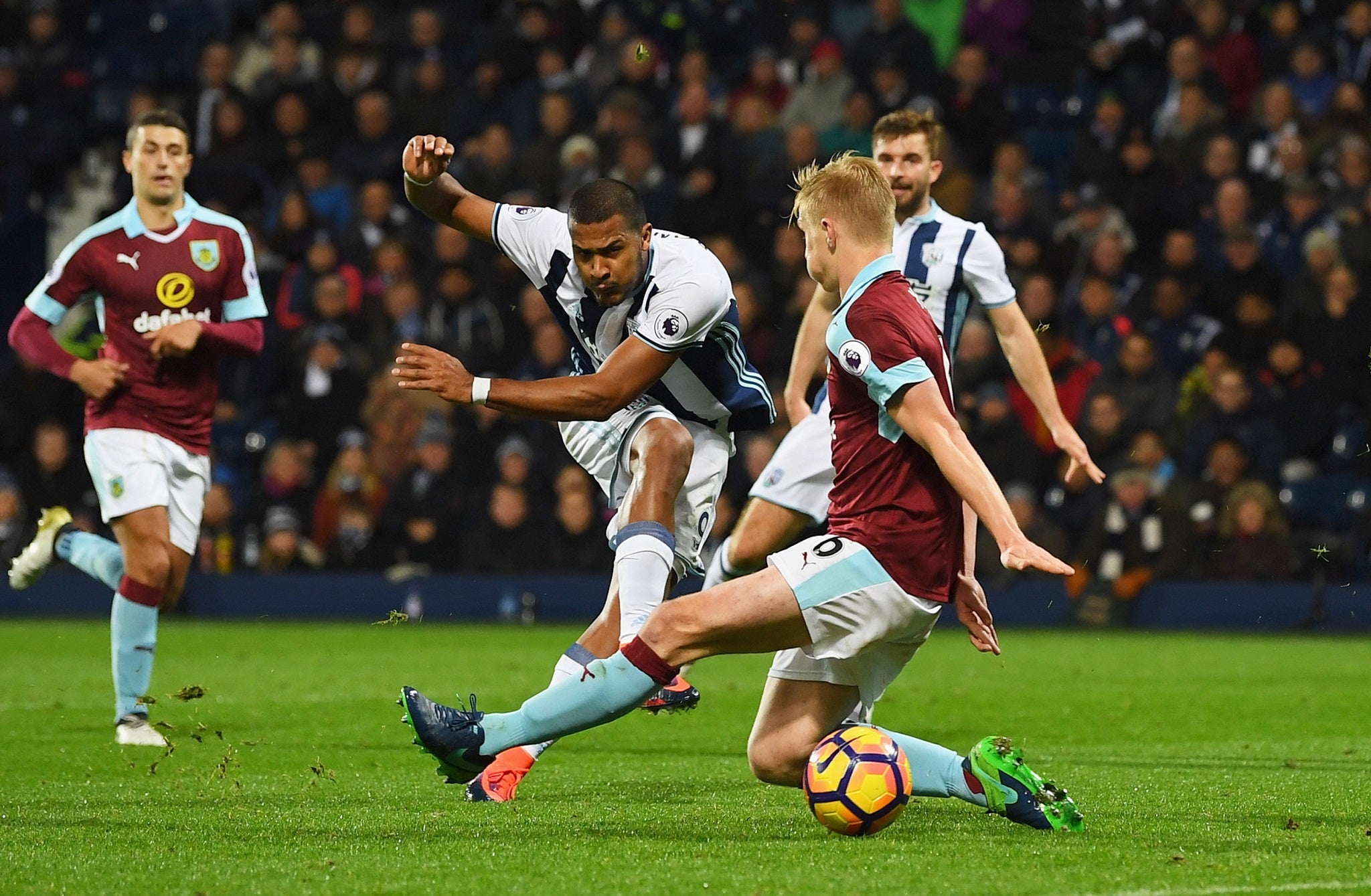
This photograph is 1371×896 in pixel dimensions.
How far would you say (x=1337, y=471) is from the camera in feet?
46.0

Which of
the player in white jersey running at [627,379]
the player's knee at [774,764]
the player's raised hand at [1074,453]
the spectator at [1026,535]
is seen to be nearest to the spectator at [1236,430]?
the spectator at [1026,535]

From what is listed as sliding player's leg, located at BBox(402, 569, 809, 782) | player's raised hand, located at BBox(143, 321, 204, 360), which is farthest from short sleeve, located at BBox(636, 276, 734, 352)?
player's raised hand, located at BBox(143, 321, 204, 360)

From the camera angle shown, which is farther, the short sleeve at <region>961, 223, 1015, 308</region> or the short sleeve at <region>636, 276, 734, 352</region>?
the short sleeve at <region>961, 223, 1015, 308</region>

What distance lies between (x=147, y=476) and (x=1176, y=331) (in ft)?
29.6

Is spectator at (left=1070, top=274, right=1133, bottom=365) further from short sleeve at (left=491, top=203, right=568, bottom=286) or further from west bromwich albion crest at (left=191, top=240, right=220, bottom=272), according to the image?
short sleeve at (left=491, top=203, right=568, bottom=286)

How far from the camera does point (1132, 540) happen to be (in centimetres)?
1399

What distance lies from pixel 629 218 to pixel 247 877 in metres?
2.64

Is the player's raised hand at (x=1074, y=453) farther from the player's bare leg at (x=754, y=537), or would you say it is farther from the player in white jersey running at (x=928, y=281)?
the player's bare leg at (x=754, y=537)

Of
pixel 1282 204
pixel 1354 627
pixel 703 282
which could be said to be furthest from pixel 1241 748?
pixel 1282 204

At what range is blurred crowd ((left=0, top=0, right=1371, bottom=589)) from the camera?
14039 mm

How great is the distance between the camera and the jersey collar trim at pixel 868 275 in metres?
5.29

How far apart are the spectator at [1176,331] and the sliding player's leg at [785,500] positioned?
6.76m

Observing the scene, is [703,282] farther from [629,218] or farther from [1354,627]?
A: [1354,627]

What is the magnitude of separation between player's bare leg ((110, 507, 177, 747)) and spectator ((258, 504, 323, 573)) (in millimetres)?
7187
